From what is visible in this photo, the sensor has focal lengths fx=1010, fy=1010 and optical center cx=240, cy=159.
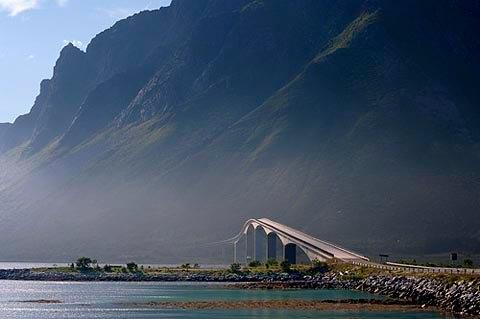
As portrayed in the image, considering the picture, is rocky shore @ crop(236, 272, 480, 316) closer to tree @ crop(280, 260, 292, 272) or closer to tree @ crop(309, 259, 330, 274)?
tree @ crop(309, 259, 330, 274)

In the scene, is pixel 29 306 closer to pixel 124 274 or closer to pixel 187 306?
pixel 187 306

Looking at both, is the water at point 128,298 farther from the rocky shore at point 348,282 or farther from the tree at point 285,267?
the tree at point 285,267

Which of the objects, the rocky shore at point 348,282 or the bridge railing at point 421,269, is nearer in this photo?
A: the rocky shore at point 348,282

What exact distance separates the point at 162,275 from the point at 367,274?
43.9 metres

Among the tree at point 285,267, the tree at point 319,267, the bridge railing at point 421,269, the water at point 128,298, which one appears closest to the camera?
the water at point 128,298

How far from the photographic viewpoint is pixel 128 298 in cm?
12019

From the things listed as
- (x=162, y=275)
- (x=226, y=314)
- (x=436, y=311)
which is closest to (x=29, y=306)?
(x=226, y=314)

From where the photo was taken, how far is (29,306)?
4323 inches

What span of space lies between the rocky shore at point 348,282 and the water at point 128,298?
12.4 ft

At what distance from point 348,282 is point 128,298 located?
3226cm

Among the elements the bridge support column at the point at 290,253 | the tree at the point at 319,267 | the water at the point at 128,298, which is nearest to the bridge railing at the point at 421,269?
the tree at the point at 319,267

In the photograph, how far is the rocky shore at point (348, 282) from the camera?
315 ft

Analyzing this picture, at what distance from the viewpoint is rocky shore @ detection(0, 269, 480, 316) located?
315ft

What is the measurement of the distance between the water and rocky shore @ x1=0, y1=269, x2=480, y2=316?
3786 millimetres
